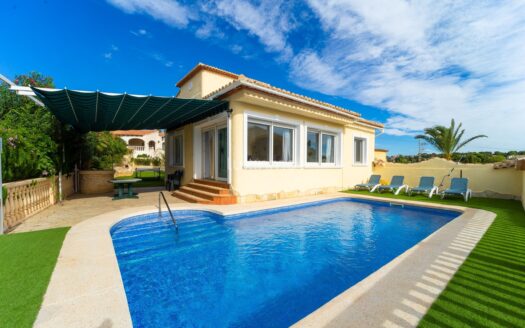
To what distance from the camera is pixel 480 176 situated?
47.8 feet

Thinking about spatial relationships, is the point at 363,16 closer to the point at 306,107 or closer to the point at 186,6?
the point at 306,107

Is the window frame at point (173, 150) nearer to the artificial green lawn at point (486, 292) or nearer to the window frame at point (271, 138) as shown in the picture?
the window frame at point (271, 138)

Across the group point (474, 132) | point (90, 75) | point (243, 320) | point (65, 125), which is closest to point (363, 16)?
point (243, 320)

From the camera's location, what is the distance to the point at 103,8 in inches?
553

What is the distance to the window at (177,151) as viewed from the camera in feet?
51.4

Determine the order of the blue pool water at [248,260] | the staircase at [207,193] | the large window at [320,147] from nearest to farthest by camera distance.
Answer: the blue pool water at [248,260] → the staircase at [207,193] → the large window at [320,147]

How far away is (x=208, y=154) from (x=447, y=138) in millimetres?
26508

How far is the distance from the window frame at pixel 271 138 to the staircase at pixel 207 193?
63.0 inches

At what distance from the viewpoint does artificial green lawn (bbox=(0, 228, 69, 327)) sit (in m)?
2.69

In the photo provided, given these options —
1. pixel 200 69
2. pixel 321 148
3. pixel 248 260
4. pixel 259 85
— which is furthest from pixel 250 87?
pixel 200 69

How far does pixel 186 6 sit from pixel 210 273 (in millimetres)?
15530

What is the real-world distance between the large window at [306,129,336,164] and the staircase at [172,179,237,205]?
555cm

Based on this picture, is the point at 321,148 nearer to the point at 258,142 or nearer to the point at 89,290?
the point at 258,142

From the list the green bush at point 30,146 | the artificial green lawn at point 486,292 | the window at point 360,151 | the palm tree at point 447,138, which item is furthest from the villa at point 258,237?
the palm tree at point 447,138
